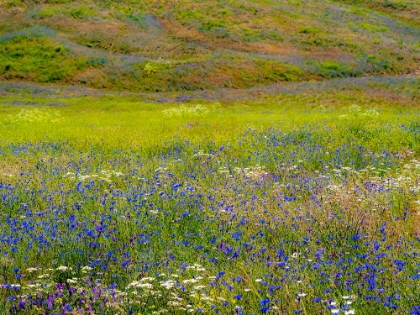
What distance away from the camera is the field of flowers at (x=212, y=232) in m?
4.81

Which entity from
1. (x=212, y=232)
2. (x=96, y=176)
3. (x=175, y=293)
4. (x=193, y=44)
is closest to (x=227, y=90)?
(x=193, y=44)

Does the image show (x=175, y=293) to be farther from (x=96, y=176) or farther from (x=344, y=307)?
(x=96, y=176)

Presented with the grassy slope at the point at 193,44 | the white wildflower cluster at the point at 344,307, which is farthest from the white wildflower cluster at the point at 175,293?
the grassy slope at the point at 193,44

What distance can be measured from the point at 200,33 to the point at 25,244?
51536 millimetres

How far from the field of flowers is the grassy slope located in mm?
29892

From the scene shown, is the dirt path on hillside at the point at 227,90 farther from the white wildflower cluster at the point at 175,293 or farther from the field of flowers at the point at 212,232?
the white wildflower cluster at the point at 175,293

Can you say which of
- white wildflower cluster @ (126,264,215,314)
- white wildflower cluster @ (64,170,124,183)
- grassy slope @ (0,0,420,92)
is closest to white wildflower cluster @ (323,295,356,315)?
white wildflower cluster @ (126,264,215,314)

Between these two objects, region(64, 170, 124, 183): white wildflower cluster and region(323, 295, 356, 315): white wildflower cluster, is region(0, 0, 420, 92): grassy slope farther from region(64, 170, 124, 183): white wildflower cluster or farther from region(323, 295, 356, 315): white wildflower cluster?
region(323, 295, 356, 315): white wildflower cluster

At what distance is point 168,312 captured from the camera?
4824 millimetres

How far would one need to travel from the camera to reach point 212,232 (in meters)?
6.76

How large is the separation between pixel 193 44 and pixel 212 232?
156ft

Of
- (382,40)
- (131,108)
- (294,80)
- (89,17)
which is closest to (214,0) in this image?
(89,17)

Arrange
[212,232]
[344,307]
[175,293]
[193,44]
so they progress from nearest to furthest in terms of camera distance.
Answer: [344,307], [175,293], [212,232], [193,44]

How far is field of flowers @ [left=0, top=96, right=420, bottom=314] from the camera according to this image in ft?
15.8
